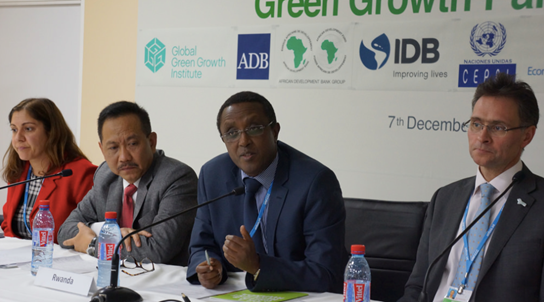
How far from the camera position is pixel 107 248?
2.09m

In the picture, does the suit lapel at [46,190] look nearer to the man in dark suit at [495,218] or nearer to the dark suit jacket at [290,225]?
the dark suit jacket at [290,225]

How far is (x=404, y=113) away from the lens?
12.8 feet

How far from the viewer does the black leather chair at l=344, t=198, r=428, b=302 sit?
97.4 inches

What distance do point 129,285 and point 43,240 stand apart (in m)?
0.59

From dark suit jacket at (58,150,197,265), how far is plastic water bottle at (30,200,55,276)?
344 mm

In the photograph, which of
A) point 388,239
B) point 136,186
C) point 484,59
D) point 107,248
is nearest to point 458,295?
point 388,239

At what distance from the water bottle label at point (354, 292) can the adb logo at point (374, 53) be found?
8.32 ft

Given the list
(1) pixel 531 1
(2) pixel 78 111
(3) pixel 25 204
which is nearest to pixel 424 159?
(1) pixel 531 1

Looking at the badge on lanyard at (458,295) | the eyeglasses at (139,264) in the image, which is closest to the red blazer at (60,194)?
the eyeglasses at (139,264)

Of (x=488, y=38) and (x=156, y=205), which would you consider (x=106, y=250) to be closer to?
(x=156, y=205)

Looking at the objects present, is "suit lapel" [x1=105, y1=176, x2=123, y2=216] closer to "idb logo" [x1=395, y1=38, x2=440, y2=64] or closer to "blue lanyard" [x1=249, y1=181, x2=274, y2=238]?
"blue lanyard" [x1=249, y1=181, x2=274, y2=238]

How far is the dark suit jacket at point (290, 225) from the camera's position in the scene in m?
1.97

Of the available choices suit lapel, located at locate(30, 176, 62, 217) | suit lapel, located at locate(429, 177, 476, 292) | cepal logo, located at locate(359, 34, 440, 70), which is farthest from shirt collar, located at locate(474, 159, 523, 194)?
suit lapel, located at locate(30, 176, 62, 217)

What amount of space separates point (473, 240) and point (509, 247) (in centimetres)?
13
